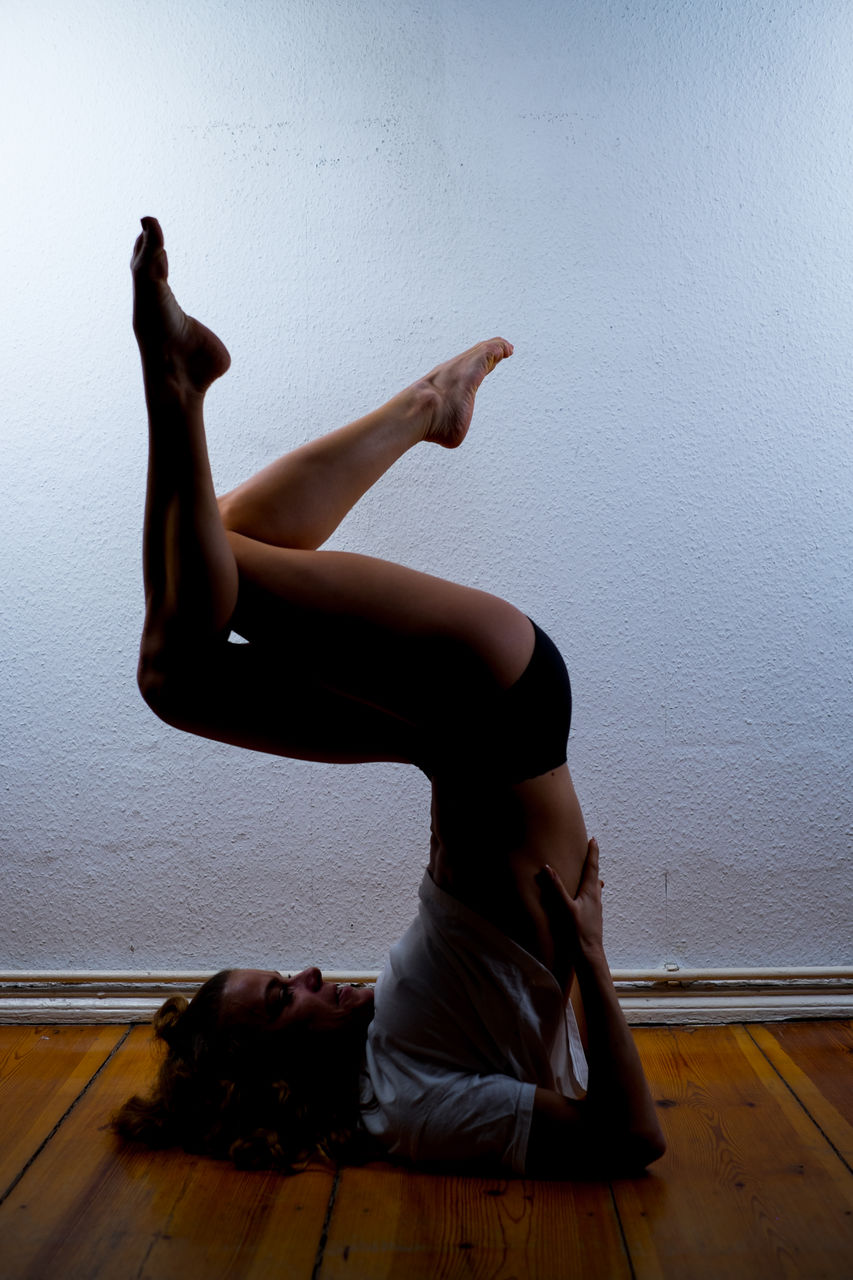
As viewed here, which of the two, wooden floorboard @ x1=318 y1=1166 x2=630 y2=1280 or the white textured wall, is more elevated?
the white textured wall

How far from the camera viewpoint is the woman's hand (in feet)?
4.37

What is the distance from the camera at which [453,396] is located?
4.80 ft

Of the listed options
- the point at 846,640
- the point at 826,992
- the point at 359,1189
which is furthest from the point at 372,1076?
the point at 846,640

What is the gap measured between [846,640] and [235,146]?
4.95ft

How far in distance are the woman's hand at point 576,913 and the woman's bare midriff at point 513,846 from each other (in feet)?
0.04

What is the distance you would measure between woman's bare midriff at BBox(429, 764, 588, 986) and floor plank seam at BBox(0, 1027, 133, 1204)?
714 mm

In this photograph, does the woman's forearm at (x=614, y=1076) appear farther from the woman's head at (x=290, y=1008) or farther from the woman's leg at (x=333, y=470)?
the woman's leg at (x=333, y=470)

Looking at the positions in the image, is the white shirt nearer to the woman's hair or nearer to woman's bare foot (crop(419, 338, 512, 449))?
the woman's hair

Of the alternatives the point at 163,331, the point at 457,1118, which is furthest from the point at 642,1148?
the point at 163,331

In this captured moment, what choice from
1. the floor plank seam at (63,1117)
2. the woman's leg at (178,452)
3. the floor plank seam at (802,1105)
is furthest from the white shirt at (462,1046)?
the woman's leg at (178,452)

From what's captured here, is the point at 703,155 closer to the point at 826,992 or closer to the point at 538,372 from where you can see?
the point at 538,372

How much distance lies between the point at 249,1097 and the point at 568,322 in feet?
4.74

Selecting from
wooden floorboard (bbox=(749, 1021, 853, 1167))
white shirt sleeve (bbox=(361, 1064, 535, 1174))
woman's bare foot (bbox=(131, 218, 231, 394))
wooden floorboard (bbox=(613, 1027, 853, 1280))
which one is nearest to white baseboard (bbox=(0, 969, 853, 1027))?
wooden floorboard (bbox=(749, 1021, 853, 1167))

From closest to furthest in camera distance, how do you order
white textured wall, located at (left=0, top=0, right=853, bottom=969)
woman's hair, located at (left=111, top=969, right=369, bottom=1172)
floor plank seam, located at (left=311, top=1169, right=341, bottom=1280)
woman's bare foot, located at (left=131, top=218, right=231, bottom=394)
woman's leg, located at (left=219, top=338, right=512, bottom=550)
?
woman's bare foot, located at (left=131, top=218, right=231, bottom=394)
floor plank seam, located at (left=311, top=1169, right=341, bottom=1280)
woman's leg, located at (left=219, top=338, right=512, bottom=550)
woman's hair, located at (left=111, top=969, right=369, bottom=1172)
white textured wall, located at (left=0, top=0, right=853, bottom=969)
